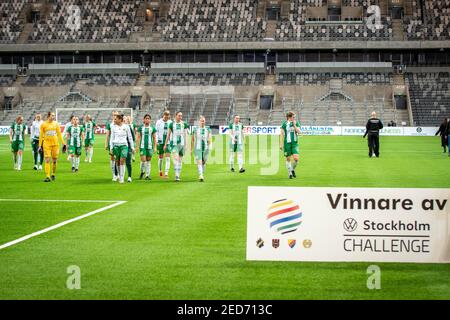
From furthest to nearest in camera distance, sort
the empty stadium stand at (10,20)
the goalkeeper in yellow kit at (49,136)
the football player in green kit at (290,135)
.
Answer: the empty stadium stand at (10,20) < the football player in green kit at (290,135) < the goalkeeper in yellow kit at (49,136)

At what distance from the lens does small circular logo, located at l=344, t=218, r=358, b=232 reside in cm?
979

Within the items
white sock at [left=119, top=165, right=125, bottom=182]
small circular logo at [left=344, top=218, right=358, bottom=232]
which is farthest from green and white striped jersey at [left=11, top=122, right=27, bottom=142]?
small circular logo at [left=344, top=218, right=358, bottom=232]

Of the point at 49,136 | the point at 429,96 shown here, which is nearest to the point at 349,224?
the point at 49,136

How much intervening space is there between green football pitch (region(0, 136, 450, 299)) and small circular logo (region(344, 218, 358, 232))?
0.50 m

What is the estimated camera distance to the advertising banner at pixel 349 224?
971 centimetres

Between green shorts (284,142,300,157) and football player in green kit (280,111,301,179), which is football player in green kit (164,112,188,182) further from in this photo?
green shorts (284,142,300,157)

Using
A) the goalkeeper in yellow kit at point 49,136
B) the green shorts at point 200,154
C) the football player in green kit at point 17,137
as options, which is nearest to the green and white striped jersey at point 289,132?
the green shorts at point 200,154

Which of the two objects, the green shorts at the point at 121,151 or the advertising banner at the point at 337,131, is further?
the advertising banner at the point at 337,131

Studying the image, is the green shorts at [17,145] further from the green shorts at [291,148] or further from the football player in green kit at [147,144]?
the green shorts at [291,148]

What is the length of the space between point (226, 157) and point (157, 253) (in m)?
25.0

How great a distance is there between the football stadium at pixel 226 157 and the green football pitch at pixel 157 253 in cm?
Result: 5

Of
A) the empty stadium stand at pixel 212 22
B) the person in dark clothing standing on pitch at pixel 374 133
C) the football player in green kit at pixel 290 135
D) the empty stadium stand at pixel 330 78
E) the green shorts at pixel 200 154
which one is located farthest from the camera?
the empty stadium stand at pixel 212 22
